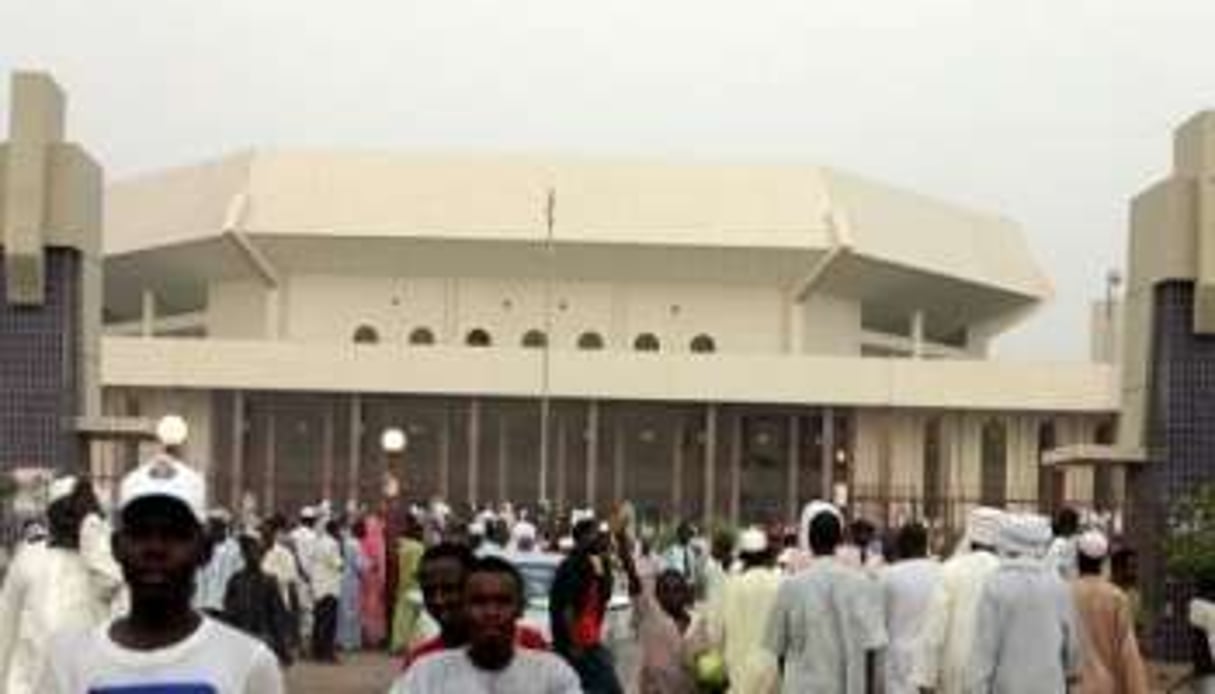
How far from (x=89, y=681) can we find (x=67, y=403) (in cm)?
1757

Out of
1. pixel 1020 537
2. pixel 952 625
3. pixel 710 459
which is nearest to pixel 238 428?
pixel 710 459

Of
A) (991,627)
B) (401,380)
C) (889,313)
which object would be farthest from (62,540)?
(889,313)

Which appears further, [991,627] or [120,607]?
[991,627]

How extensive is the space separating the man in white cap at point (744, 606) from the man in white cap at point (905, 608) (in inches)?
20.7

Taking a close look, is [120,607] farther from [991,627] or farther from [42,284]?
[42,284]

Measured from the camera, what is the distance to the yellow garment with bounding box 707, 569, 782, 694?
37.6ft

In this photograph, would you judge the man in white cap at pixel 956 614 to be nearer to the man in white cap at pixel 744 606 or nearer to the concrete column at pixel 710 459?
the man in white cap at pixel 744 606

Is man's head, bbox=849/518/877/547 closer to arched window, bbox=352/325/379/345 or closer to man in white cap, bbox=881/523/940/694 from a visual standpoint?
man in white cap, bbox=881/523/940/694

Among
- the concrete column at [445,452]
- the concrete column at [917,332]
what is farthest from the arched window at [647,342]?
the concrete column at [917,332]

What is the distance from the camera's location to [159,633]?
4.05 metres

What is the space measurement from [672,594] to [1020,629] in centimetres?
273

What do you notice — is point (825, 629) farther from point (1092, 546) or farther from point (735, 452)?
point (735, 452)

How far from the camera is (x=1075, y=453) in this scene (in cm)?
2159

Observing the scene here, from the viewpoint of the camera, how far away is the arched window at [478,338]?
2429 inches
